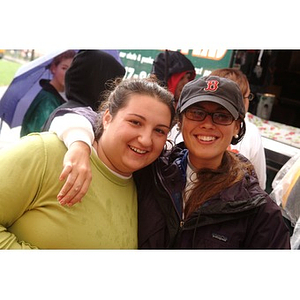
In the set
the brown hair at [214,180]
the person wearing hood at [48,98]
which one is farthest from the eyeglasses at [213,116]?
the person wearing hood at [48,98]

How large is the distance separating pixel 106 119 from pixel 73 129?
0.08 metres

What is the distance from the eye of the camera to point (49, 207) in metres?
0.70

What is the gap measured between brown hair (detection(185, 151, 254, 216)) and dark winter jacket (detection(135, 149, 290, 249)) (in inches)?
0.6

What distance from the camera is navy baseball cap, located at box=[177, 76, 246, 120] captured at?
30.1 inches

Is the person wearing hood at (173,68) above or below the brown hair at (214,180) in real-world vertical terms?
above

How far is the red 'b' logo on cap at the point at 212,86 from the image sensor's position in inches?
30.7

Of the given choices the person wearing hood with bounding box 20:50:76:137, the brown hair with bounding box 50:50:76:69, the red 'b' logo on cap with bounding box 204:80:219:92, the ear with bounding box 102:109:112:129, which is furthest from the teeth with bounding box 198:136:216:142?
the brown hair with bounding box 50:50:76:69

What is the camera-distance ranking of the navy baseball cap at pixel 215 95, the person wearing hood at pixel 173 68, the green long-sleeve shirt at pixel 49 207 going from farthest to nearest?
1. the person wearing hood at pixel 173 68
2. the navy baseball cap at pixel 215 95
3. the green long-sleeve shirt at pixel 49 207

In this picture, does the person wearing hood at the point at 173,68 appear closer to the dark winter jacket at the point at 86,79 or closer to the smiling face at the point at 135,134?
the dark winter jacket at the point at 86,79

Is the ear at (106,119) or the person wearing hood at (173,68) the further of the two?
the person wearing hood at (173,68)
